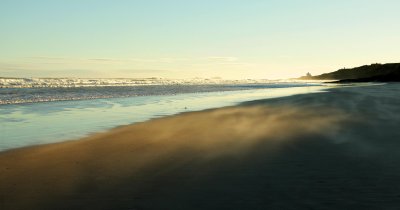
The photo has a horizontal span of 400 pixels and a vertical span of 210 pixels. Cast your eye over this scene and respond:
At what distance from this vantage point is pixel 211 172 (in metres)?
6.34

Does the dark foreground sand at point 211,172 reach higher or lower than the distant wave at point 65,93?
lower

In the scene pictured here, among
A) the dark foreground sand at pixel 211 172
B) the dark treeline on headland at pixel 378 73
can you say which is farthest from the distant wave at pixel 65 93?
the dark treeline on headland at pixel 378 73

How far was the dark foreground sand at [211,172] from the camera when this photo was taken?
486 cm

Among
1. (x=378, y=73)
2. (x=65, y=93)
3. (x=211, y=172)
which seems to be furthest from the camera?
(x=378, y=73)

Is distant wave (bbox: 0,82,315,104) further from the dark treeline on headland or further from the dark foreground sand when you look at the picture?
the dark treeline on headland

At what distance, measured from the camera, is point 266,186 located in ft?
17.8

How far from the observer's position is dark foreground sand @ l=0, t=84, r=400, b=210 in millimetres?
4859

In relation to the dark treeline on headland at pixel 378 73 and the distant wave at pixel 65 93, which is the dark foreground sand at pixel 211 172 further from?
the dark treeline on headland at pixel 378 73

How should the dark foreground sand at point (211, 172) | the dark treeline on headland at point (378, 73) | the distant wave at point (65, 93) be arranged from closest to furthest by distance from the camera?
the dark foreground sand at point (211, 172)
the distant wave at point (65, 93)
the dark treeline on headland at point (378, 73)

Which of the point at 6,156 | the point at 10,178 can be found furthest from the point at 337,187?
the point at 6,156

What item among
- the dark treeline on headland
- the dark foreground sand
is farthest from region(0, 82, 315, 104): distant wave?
the dark treeline on headland

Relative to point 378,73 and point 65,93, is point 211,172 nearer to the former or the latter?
point 65,93

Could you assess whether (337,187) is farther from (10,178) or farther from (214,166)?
(10,178)

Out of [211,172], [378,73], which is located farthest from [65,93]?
[378,73]
